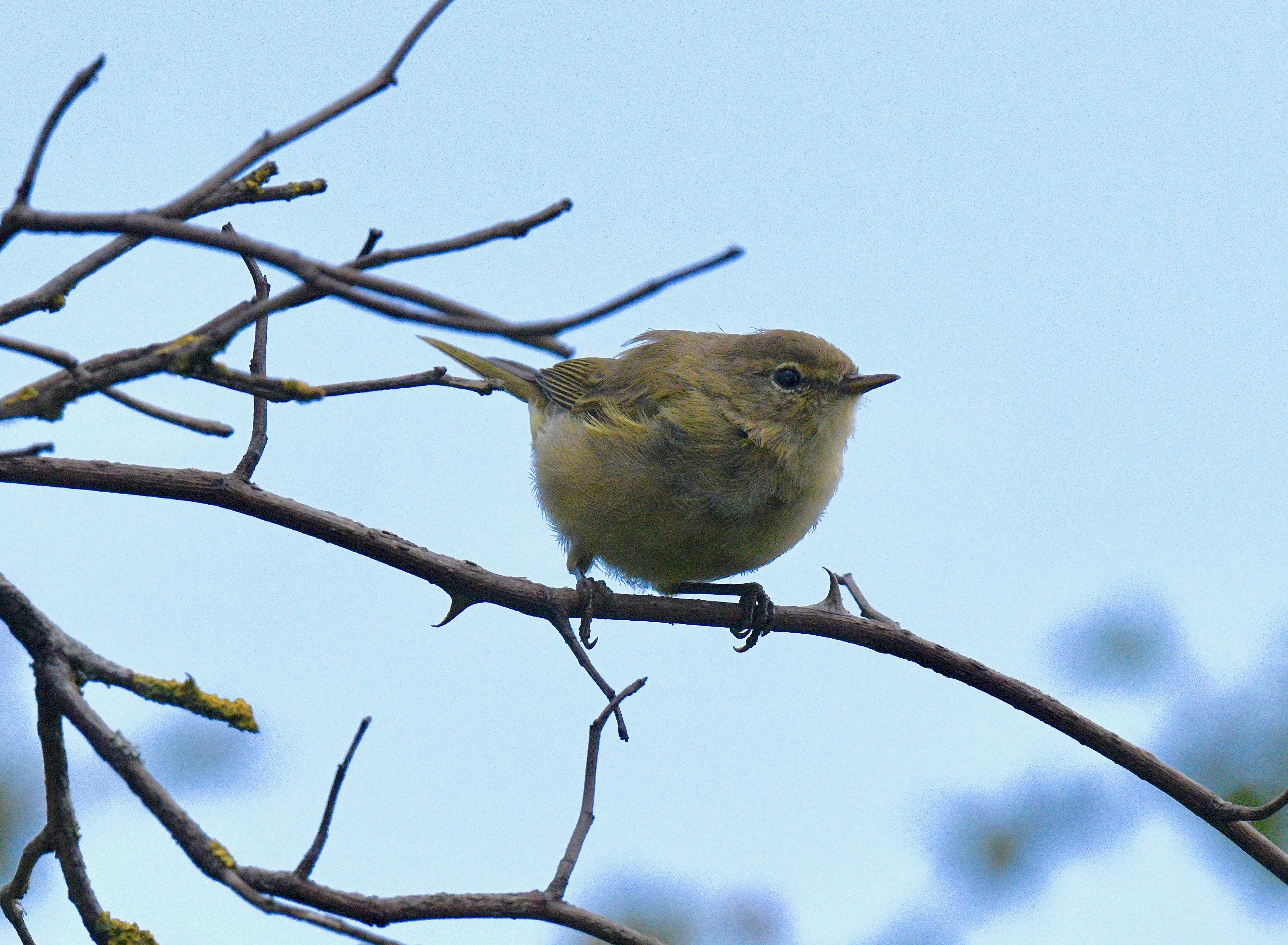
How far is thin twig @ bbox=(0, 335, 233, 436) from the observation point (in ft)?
5.73

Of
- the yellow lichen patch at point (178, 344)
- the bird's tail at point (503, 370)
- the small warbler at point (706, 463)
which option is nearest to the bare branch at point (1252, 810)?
the small warbler at point (706, 463)

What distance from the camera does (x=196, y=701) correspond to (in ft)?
7.48

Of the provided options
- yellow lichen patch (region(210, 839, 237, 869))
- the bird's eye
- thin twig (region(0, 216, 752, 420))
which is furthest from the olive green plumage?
thin twig (region(0, 216, 752, 420))

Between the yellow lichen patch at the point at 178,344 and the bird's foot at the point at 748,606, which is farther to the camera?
the bird's foot at the point at 748,606

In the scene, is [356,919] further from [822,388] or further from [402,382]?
[822,388]

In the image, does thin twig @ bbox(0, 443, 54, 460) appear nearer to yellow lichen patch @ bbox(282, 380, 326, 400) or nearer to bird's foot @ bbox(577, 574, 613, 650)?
yellow lichen patch @ bbox(282, 380, 326, 400)

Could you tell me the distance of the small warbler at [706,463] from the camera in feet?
16.2

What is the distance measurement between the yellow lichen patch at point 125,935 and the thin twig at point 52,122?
1414 millimetres

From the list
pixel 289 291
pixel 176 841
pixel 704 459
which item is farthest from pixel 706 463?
pixel 289 291

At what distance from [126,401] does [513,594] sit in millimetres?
1860

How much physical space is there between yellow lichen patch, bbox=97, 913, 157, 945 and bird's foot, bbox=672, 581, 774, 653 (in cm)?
216

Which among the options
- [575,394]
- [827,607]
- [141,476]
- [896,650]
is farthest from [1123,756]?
[575,394]

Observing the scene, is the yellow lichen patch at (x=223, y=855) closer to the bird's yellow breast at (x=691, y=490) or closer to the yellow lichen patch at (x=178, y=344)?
the yellow lichen patch at (x=178, y=344)

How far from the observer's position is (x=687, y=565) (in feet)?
16.5
